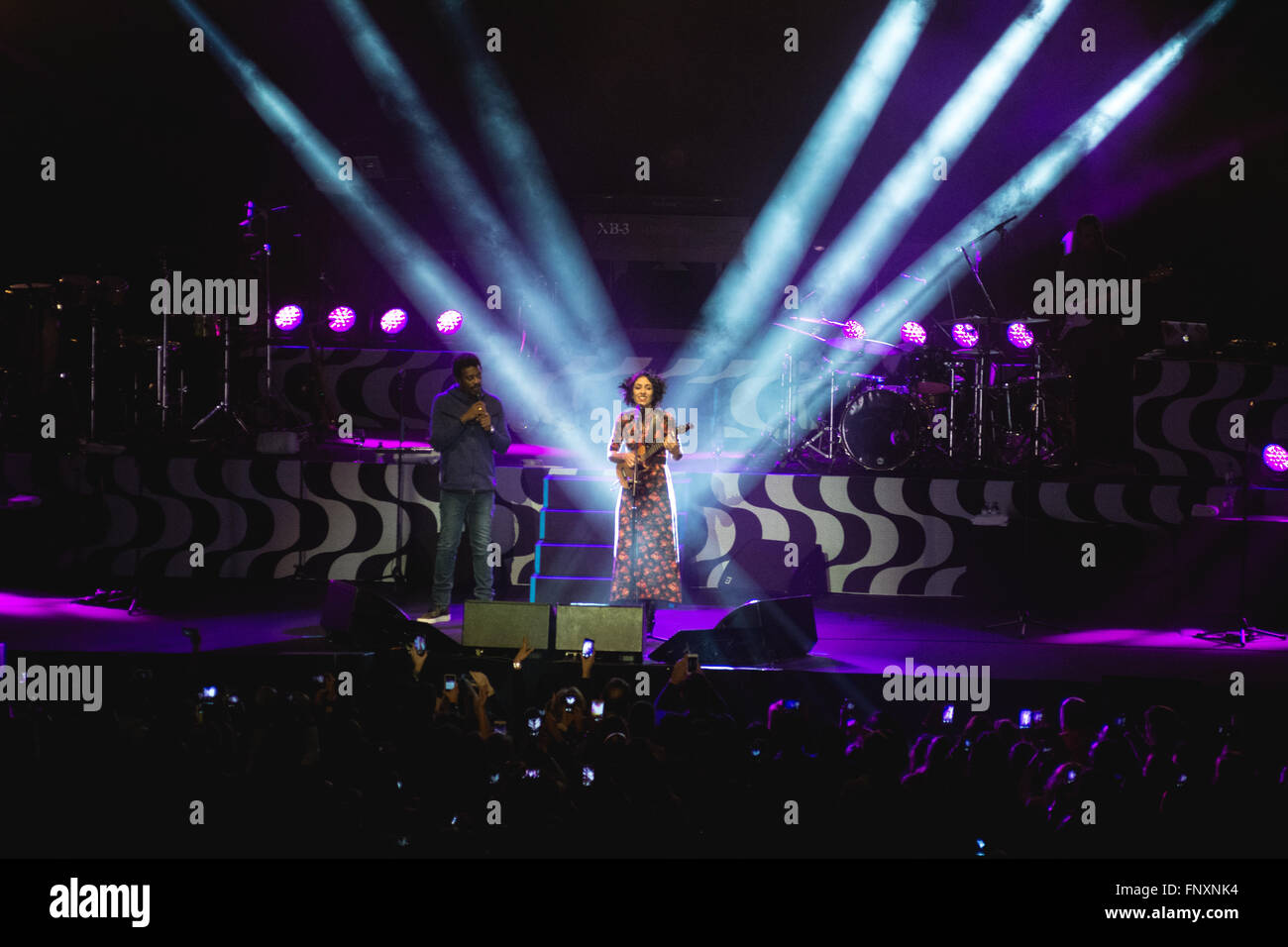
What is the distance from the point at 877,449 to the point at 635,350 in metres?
3.42

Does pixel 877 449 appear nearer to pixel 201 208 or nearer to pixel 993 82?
pixel 993 82

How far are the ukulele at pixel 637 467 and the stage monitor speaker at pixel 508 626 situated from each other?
174 cm

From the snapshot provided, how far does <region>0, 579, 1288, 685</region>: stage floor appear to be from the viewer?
5559 mm

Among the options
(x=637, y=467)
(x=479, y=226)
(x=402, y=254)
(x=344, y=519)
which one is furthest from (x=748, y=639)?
(x=402, y=254)

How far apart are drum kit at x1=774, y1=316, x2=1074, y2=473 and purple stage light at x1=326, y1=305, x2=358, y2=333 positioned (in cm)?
470

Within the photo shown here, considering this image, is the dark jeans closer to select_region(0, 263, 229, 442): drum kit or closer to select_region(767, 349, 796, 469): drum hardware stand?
select_region(767, 349, 796, 469): drum hardware stand

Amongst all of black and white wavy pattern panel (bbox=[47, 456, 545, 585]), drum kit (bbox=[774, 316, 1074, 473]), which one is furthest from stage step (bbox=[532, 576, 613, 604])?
drum kit (bbox=[774, 316, 1074, 473])

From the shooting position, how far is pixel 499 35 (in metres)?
9.43

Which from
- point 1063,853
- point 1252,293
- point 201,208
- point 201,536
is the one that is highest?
point 201,208

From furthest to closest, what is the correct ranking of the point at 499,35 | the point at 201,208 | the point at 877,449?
the point at 201,208, the point at 499,35, the point at 877,449

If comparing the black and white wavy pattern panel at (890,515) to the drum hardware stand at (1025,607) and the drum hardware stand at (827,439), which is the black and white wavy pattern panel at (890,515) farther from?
the drum hardware stand at (827,439)

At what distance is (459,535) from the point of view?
665 cm

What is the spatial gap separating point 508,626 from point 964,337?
19.8 ft
